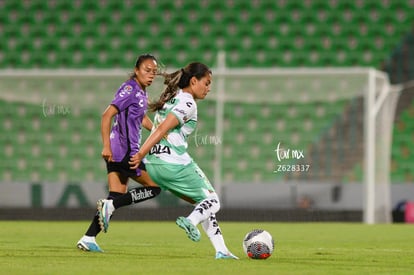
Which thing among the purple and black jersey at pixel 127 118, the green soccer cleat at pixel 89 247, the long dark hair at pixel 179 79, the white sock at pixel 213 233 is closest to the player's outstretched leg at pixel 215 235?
the white sock at pixel 213 233

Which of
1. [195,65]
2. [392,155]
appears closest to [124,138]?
[195,65]

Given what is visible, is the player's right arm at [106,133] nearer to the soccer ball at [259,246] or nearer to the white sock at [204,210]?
the white sock at [204,210]

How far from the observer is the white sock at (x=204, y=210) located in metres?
6.27

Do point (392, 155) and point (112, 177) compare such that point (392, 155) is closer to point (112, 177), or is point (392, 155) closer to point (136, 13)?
point (136, 13)

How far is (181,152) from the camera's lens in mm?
6566

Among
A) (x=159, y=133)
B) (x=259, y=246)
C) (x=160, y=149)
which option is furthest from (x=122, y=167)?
(x=259, y=246)

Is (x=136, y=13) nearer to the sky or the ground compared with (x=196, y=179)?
nearer to the sky

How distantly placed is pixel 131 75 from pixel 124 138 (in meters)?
0.53

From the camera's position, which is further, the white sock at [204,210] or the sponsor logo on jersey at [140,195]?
the sponsor logo on jersey at [140,195]

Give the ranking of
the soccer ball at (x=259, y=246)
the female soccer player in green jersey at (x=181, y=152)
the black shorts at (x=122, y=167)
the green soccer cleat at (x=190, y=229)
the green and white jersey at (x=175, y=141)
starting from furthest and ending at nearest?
the black shorts at (x=122, y=167) < the soccer ball at (x=259, y=246) < the green and white jersey at (x=175, y=141) < the female soccer player in green jersey at (x=181, y=152) < the green soccer cleat at (x=190, y=229)

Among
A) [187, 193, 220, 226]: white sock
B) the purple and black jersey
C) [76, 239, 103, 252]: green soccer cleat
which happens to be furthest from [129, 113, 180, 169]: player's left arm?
the purple and black jersey

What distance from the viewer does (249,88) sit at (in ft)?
48.2

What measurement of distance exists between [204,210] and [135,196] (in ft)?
3.47

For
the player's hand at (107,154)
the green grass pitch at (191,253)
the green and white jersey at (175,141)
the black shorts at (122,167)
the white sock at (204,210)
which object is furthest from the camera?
the black shorts at (122,167)
